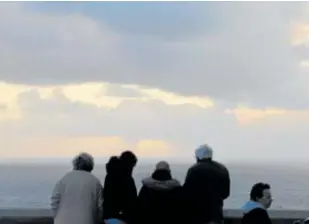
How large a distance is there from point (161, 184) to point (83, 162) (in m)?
0.93

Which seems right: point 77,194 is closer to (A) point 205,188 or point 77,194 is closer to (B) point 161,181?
(B) point 161,181

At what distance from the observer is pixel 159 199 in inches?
367

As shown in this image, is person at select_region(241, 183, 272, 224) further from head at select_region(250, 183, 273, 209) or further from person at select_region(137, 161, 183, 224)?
person at select_region(137, 161, 183, 224)

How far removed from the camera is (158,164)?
30.4 feet

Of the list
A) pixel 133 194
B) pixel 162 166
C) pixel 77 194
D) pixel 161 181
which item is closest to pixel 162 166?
pixel 162 166

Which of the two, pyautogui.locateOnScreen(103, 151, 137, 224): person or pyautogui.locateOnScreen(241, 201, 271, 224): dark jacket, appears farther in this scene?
pyautogui.locateOnScreen(103, 151, 137, 224): person

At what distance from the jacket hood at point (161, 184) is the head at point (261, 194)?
1183 mm

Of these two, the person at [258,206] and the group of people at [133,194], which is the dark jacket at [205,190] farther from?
the person at [258,206]

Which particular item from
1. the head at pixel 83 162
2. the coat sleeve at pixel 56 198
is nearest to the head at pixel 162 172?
the head at pixel 83 162

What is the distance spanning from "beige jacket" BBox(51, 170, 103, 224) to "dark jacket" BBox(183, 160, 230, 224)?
1082 mm

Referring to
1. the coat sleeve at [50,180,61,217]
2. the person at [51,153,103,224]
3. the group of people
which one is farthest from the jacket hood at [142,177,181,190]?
the coat sleeve at [50,180,61,217]

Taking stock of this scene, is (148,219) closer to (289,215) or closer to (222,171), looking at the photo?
(222,171)

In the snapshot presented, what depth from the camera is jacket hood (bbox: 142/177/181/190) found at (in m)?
9.28

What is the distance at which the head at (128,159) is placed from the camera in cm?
934
